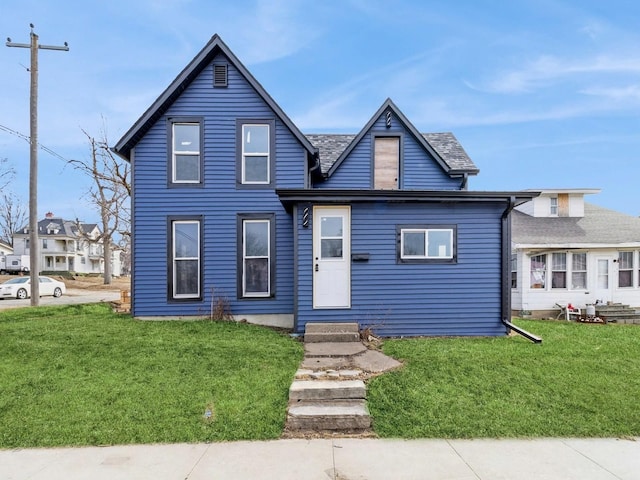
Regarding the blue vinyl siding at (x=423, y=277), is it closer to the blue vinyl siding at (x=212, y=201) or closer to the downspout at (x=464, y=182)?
the blue vinyl siding at (x=212, y=201)

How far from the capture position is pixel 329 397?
4.50 m

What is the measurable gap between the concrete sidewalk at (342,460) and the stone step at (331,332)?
333cm

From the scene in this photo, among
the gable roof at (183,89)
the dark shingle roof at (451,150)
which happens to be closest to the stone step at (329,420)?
the gable roof at (183,89)

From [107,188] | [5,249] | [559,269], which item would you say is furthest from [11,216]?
[559,269]

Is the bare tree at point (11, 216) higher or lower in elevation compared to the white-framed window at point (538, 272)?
higher

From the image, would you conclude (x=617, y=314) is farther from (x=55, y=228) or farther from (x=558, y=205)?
(x=55, y=228)

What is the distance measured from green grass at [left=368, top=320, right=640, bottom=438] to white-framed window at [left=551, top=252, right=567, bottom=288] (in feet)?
24.7

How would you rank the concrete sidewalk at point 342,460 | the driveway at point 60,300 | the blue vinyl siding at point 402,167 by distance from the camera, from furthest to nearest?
the driveway at point 60,300 < the blue vinyl siding at point 402,167 < the concrete sidewalk at point 342,460

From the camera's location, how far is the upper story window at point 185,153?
945 cm

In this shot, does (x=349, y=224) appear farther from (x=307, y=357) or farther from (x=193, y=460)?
(x=193, y=460)

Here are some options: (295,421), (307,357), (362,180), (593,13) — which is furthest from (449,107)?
(295,421)

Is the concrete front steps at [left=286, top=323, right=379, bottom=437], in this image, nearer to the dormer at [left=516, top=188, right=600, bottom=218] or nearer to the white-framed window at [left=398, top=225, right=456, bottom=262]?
the white-framed window at [left=398, top=225, right=456, bottom=262]

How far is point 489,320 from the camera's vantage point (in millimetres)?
7969

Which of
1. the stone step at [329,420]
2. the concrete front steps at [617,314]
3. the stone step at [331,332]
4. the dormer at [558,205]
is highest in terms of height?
the dormer at [558,205]
